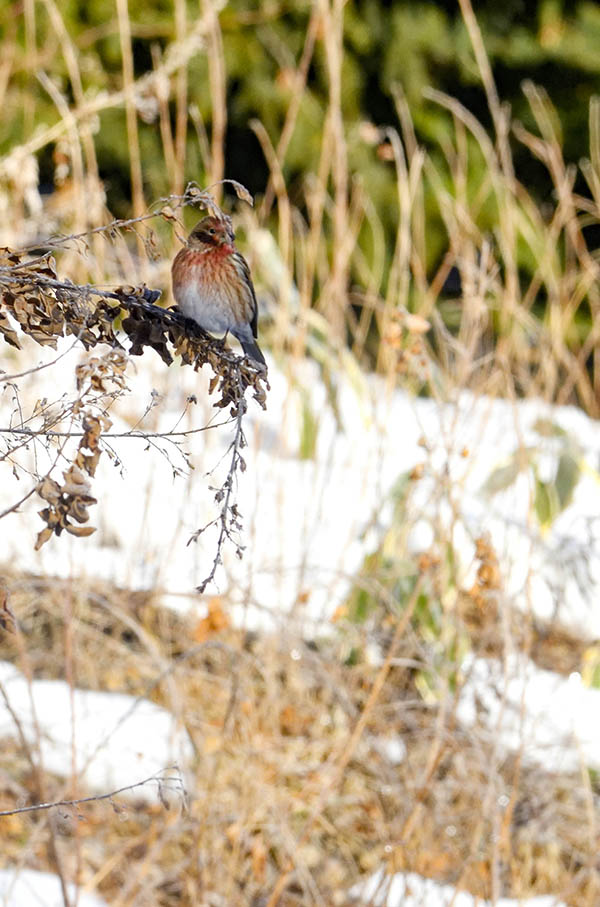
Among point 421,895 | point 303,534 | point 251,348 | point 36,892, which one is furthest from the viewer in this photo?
point 303,534

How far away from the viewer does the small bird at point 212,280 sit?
1.52 m

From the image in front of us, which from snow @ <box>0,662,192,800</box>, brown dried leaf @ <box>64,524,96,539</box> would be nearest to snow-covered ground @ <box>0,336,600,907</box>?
snow @ <box>0,662,192,800</box>

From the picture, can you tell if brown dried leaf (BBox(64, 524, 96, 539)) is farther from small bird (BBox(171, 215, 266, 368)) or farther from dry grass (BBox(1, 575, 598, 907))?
dry grass (BBox(1, 575, 598, 907))

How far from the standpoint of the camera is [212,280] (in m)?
1.53

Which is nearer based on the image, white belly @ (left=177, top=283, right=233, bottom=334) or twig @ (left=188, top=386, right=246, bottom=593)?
twig @ (left=188, top=386, right=246, bottom=593)

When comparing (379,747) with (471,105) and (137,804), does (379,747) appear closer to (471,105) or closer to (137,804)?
(137,804)

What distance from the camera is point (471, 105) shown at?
6.52m

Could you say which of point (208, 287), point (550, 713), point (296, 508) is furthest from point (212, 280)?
point (296, 508)

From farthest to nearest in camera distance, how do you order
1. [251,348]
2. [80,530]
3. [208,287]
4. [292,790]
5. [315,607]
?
[315,607] < [292,790] < [251,348] < [208,287] < [80,530]

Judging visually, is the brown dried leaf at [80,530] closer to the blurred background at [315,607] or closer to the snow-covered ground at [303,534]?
the blurred background at [315,607]

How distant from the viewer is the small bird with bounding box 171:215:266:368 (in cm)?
152

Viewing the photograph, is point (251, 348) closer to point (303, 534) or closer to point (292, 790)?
point (303, 534)

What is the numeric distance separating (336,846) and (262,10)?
4562 mm

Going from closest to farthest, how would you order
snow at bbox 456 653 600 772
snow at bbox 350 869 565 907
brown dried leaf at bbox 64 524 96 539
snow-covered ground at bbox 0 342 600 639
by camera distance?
brown dried leaf at bbox 64 524 96 539, snow at bbox 350 869 565 907, snow at bbox 456 653 600 772, snow-covered ground at bbox 0 342 600 639
